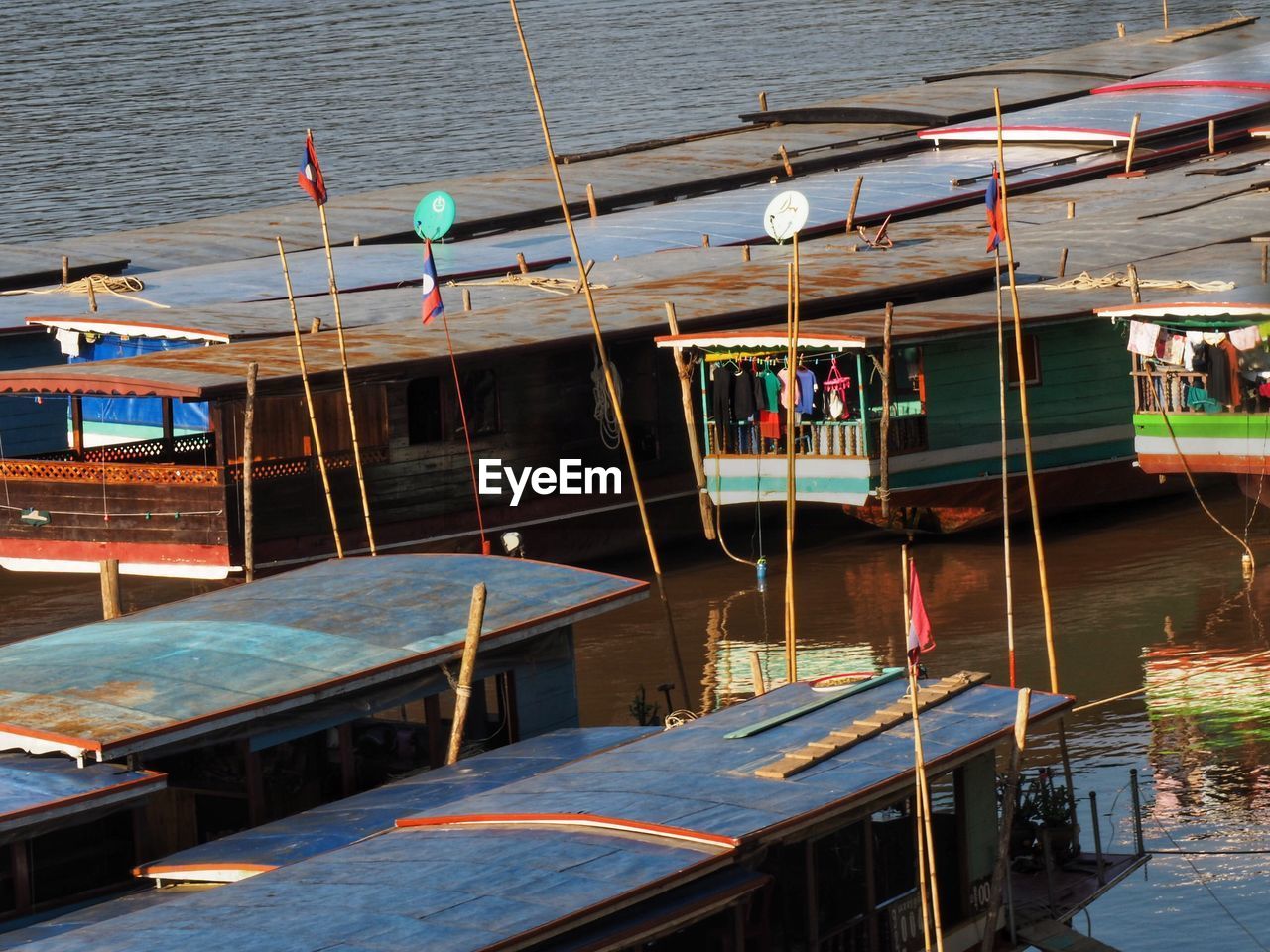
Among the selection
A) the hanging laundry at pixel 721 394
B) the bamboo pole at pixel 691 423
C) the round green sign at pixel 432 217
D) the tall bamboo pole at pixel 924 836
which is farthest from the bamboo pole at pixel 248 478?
the tall bamboo pole at pixel 924 836

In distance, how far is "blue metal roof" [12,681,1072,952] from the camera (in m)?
9.13

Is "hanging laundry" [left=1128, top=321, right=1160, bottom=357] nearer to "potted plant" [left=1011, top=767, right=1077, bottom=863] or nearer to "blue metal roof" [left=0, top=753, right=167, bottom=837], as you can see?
"potted plant" [left=1011, top=767, right=1077, bottom=863]

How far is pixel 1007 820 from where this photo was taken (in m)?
11.0

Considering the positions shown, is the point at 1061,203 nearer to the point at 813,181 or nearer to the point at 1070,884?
the point at 813,181

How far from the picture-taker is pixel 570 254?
28.9 metres

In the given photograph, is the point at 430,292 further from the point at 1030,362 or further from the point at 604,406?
the point at 1030,362

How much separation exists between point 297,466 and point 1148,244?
11.9 m

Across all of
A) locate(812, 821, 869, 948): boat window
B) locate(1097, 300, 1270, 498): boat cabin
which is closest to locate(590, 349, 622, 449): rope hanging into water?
locate(1097, 300, 1270, 498): boat cabin

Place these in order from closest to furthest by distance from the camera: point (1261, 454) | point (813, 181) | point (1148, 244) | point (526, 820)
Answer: point (526, 820) → point (1261, 454) → point (1148, 244) → point (813, 181)

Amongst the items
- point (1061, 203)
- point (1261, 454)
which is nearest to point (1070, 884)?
point (1261, 454)

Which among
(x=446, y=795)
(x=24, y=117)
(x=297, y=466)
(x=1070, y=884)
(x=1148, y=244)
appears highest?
(x=24, y=117)

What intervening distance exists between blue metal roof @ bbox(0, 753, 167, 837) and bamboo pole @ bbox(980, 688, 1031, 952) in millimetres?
4395

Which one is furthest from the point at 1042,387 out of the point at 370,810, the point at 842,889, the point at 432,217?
the point at 842,889

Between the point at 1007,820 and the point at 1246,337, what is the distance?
1113 cm
